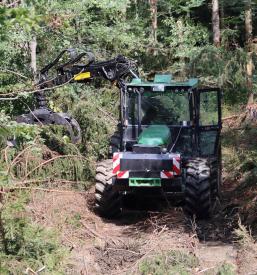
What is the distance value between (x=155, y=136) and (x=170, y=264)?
3.22 metres

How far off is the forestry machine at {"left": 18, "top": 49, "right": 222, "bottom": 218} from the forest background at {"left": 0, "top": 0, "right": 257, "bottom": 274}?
2.51 ft

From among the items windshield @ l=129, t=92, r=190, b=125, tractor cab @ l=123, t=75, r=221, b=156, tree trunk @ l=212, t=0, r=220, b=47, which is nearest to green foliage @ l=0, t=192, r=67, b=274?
tractor cab @ l=123, t=75, r=221, b=156

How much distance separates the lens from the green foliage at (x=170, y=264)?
7.52 metres

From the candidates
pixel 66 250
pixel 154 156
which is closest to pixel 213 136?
pixel 154 156

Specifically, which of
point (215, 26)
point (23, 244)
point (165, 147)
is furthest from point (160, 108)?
point (215, 26)

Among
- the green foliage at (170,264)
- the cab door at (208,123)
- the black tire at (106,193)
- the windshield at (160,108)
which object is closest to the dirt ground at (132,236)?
the green foliage at (170,264)

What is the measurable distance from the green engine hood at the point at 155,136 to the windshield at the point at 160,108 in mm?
157

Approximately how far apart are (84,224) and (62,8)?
6.84 metres

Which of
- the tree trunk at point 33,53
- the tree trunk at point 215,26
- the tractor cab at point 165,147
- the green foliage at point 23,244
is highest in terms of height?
the tree trunk at point 215,26

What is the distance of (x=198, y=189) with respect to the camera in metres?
9.86

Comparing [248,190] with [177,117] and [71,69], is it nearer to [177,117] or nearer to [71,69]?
[177,117]

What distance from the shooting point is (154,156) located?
10.0 m

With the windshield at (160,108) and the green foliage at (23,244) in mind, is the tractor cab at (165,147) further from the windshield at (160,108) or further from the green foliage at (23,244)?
the green foliage at (23,244)

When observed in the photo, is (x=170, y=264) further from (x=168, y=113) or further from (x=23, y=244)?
(x=168, y=113)
